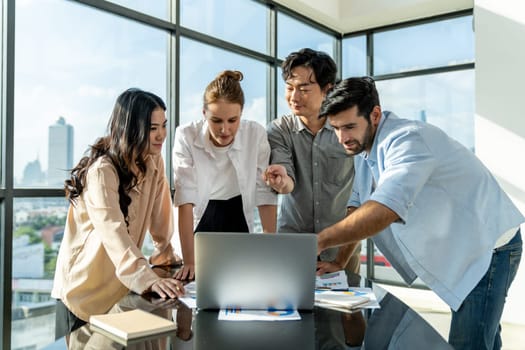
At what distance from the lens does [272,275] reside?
4.16 feet

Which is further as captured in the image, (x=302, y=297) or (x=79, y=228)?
(x=79, y=228)

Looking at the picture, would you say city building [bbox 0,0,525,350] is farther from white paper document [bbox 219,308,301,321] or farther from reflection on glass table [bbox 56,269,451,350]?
white paper document [bbox 219,308,301,321]

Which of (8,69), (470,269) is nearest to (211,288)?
(470,269)

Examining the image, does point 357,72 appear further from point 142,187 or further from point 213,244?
point 213,244

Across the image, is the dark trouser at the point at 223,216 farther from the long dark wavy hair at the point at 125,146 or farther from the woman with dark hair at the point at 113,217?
the long dark wavy hair at the point at 125,146

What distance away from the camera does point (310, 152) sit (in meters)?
2.37

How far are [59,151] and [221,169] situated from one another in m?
1.39

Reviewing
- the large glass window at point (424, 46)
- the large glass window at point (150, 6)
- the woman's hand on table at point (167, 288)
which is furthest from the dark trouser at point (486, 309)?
the large glass window at point (424, 46)

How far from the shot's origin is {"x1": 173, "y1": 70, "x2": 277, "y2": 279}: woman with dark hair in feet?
6.59

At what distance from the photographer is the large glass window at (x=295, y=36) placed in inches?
197

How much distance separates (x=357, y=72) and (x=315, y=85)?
3822 mm

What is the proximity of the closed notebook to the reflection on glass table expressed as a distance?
17mm

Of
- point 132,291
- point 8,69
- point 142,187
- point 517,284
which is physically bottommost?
point 517,284

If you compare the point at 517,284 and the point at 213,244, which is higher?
the point at 213,244
